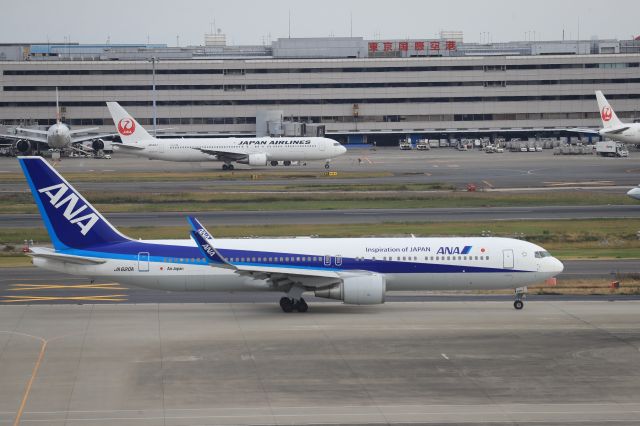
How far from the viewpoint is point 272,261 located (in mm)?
47062

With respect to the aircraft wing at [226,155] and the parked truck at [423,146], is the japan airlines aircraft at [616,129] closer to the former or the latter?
the parked truck at [423,146]

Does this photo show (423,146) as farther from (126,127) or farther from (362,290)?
(362,290)

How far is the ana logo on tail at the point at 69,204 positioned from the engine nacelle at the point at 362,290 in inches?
490

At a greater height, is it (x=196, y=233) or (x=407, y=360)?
(x=196, y=233)

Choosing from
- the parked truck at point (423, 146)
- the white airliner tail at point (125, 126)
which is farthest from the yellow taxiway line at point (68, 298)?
the parked truck at point (423, 146)

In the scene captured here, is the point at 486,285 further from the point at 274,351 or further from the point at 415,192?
the point at 415,192

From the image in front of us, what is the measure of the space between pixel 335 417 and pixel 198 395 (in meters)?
5.31

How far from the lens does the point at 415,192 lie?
10075 centimetres

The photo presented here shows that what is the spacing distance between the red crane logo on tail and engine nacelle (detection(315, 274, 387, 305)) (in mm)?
100064

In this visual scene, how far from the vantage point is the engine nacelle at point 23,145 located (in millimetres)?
166250

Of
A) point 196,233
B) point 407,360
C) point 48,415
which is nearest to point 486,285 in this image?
point 407,360

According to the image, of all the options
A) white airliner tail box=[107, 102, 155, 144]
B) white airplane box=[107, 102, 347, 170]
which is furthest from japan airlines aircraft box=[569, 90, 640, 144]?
white airliner tail box=[107, 102, 155, 144]

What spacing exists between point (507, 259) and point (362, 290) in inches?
288

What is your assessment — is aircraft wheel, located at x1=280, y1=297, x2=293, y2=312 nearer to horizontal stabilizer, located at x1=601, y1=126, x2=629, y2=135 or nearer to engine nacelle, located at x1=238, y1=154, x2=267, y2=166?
engine nacelle, located at x1=238, y1=154, x2=267, y2=166
